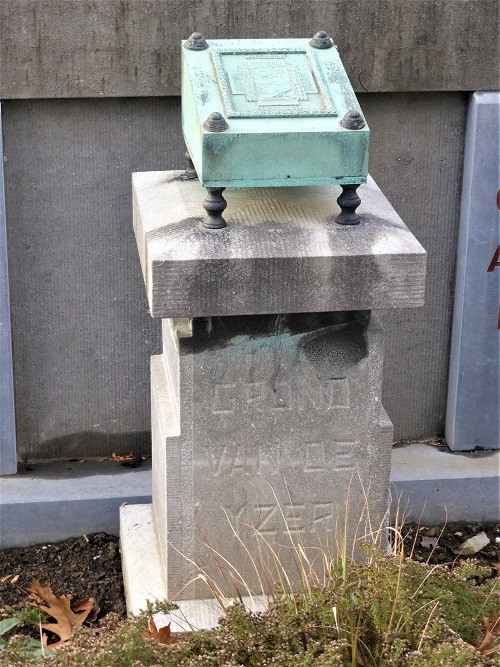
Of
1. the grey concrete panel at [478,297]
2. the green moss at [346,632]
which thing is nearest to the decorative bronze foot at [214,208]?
the green moss at [346,632]

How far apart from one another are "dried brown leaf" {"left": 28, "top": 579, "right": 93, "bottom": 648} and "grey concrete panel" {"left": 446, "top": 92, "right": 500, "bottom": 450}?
2030mm

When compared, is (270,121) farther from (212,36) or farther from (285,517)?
(285,517)

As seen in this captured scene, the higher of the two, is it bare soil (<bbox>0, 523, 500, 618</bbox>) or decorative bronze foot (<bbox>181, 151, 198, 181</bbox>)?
decorative bronze foot (<bbox>181, 151, 198, 181</bbox>)

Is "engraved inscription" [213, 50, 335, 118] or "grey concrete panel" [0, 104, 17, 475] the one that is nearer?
"engraved inscription" [213, 50, 335, 118]

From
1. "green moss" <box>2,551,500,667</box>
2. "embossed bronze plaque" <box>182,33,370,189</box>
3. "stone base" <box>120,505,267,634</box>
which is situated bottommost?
"stone base" <box>120,505,267,634</box>

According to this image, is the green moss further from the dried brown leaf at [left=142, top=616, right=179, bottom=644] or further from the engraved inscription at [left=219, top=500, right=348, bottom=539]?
the engraved inscription at [left=219, top=500, right=348, bottom=539]

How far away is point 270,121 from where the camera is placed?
3.27 meters

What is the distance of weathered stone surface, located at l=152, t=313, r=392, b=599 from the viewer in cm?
352

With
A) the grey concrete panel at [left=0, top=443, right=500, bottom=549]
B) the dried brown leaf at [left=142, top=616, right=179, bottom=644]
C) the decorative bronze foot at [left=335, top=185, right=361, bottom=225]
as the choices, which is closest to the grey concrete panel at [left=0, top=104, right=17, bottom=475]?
the grey concrete panel at [left=0, top=443, right=500, bottom=549]

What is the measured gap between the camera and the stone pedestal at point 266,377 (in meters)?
3.28

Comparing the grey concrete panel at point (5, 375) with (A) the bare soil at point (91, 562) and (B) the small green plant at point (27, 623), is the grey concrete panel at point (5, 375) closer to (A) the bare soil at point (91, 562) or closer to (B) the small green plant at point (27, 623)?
(A) the bare soil at point (91, 562)

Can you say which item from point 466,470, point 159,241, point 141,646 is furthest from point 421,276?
point 466,470

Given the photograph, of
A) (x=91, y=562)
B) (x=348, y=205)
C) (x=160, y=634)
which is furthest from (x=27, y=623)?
(x=348, y=205)

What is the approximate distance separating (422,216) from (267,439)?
1.69 metres
